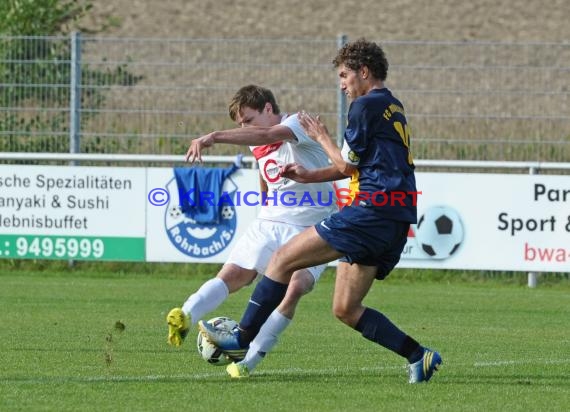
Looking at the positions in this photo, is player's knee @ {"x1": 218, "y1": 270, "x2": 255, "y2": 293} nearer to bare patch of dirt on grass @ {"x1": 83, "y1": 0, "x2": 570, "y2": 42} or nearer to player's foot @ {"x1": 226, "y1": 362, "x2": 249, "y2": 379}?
player's foot @ {"x1": 226, "y1": 362, "x2": 249, "y2": 379}

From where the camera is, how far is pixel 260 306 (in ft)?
29.7

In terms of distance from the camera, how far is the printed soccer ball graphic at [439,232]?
16.5 meters

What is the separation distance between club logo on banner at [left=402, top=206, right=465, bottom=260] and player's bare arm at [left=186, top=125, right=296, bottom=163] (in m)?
7.43

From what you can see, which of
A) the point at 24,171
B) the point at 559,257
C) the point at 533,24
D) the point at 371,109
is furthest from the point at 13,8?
the point at 533,24

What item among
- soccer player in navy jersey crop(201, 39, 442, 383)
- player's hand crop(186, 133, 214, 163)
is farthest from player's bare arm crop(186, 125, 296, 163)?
soccer player in navy jersey crop(201, 39, 442, 383)

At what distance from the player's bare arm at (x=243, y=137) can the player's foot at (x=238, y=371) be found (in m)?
1.32

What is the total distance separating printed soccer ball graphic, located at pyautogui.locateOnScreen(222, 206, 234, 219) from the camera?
16936mm

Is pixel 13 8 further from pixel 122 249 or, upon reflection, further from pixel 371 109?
pixel 371 109

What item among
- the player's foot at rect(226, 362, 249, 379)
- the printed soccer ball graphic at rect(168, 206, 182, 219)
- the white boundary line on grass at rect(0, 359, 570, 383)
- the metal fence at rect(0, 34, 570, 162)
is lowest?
the white boundary line on grass at rect(0, 359, 570, 383)

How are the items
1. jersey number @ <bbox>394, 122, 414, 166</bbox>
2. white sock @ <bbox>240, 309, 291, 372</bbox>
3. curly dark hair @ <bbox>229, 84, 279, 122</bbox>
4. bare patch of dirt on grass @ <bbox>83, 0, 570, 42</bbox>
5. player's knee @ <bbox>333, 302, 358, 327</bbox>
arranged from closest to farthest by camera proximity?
jersey number @ <bbox>394, 122, 414, 166</bbox> < player's knee @ <bbox>333, 302, 358, 327</bbox> < white sock @ <bbox>240, 309, 291, 372</bbox> < curly dark hair @ <bbox>229, 84, 279, 122</bbox> < bare patch of dirt on grass @ <bbox>83, 0, 570, 42</bbox>

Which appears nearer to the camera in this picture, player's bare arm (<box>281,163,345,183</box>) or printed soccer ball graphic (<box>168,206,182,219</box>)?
player's bare arm (<box>281,163,345,183</box>)

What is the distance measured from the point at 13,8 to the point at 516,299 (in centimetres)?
942

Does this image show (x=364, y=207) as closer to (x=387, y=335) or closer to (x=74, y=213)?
(x=387, y=335)

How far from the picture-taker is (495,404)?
26.4 feet
